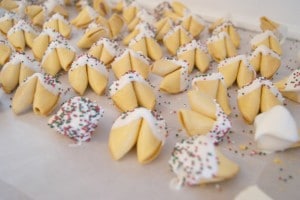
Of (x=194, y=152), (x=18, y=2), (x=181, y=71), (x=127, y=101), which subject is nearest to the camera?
(x=194, y=152)

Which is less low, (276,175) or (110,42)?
(110,42)

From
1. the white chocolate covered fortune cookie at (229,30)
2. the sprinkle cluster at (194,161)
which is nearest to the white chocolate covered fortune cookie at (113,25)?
the white chocolate covered fortune cookie at (229,30)

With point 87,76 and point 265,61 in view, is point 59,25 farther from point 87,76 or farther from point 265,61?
point 265,61

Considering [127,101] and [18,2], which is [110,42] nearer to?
[127,101]

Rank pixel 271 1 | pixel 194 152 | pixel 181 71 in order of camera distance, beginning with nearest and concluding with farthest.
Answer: pixel 194 152
pixel 181 71
pixel 271 1

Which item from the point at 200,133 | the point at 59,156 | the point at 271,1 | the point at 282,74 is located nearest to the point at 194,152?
the point at 200,133

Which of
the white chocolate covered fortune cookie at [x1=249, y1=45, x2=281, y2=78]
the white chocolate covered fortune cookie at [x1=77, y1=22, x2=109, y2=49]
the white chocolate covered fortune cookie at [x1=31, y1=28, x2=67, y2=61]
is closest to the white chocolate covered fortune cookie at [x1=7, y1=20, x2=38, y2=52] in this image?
the white chocolate covered fortune cookie at [x1=31, y1=28, x2=67, y2=61]

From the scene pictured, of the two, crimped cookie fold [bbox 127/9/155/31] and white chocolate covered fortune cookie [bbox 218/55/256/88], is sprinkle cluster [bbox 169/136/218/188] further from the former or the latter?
crimped cookie fold [bbox 127/9/155/31]

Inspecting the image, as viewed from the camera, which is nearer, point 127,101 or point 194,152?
point 194,152
